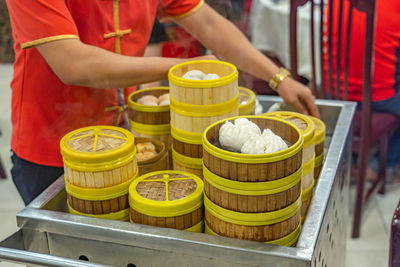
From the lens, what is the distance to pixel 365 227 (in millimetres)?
2488

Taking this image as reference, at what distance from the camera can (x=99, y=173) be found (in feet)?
3.19

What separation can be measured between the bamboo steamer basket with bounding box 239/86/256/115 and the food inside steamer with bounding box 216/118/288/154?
0.24 meters

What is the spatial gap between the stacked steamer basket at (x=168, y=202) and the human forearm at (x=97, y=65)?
275 millimetres

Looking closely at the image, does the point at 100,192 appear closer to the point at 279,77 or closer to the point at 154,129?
the point at 154,129

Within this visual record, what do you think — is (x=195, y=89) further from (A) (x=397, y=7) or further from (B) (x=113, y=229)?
(A) (x=397, y=7)

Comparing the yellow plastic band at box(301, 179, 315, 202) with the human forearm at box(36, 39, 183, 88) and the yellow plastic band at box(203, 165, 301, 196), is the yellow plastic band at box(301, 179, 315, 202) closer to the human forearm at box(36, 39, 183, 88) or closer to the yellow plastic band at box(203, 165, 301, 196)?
the yellow plastic band at box(203, 165, 301, 196)

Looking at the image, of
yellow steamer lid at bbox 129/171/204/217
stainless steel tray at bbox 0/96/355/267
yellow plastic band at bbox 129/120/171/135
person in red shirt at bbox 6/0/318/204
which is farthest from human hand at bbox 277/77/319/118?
yellow steamer lid at bbox 129/171/204/217

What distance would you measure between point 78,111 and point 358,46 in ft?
5.17

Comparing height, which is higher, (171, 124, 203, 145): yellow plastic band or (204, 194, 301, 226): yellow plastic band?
(171, 124, 203, 145): yellow plastic band

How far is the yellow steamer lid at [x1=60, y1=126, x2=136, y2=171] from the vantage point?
963 mm

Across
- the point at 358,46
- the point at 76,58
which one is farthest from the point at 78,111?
the point at 358,46

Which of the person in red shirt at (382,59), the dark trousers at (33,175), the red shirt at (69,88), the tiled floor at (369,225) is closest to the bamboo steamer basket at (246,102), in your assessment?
the red shirt at (69,88)

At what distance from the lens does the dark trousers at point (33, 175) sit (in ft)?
4.57

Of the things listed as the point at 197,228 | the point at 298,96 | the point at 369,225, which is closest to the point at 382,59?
the point at 369,225
